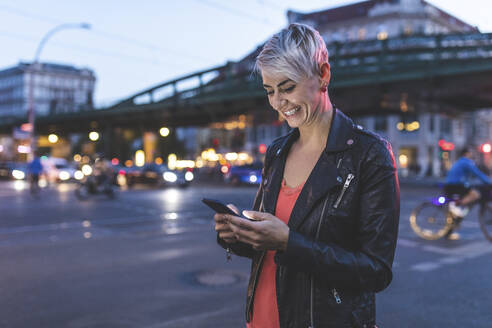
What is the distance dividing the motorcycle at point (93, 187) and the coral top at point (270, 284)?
17.6m

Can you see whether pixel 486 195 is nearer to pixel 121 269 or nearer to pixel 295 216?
pixel 121 269

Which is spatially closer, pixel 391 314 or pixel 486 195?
pixel 391 314

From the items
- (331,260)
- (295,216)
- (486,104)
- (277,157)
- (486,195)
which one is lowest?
(486,195)

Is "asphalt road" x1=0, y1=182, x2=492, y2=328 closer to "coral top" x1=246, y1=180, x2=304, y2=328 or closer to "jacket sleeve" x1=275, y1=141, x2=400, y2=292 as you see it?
"coral top" x1=246, y1=180, x2=304, y2=328

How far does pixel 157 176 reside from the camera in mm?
28172

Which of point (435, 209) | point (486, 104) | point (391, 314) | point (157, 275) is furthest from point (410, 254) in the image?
point (486, 104)

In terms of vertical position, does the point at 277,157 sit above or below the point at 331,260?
above

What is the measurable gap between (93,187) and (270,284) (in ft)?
59.0

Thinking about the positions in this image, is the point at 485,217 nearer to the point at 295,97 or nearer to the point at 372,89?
the point at 295,97

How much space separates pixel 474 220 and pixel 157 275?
9.34 meters

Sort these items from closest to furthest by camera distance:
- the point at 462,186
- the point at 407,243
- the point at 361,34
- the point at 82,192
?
1. the point at 407,243
2. the point at 462,186
3. the point at 82,192
4. the point at 361,34

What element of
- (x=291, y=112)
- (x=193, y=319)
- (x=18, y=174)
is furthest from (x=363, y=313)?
(x=18, y=174)

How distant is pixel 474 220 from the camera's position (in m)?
12.3

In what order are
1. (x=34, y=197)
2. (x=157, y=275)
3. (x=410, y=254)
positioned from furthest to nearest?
(x=34, y=197), (x=410, y=254), (x=157, y=275)
